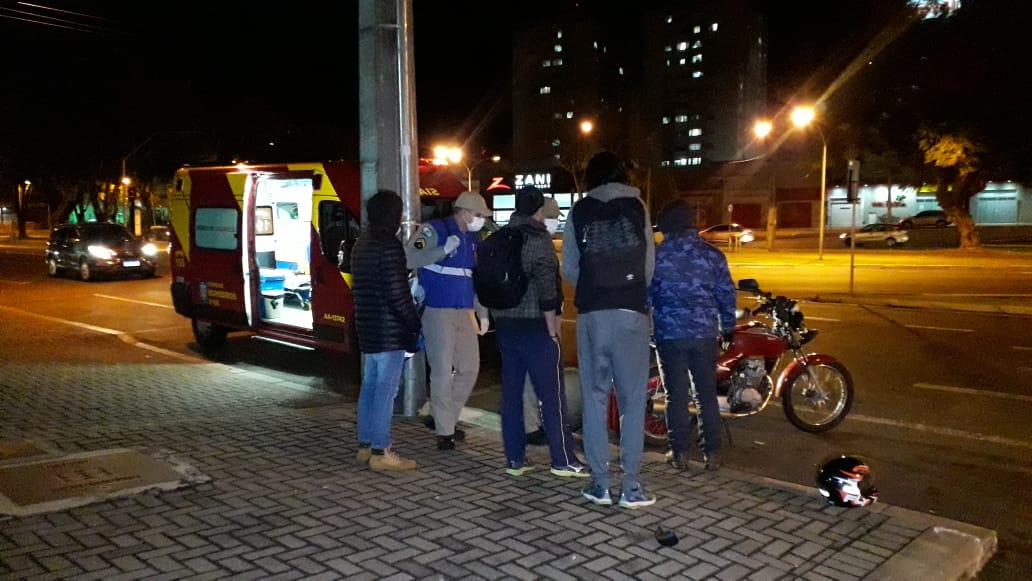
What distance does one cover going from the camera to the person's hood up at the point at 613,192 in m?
4.99

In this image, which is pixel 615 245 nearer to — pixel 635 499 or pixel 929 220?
pixel 635 499

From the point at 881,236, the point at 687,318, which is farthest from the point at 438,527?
the point at 881,236

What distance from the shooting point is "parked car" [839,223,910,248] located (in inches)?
1740

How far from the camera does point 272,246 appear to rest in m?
12.9

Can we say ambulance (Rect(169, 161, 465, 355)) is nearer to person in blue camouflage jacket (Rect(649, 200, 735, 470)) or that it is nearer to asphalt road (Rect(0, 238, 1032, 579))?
asphalt road (Rect(0, 238, 1032, 579))

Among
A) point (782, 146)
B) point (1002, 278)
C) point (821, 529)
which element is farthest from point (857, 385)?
point (782, 146)

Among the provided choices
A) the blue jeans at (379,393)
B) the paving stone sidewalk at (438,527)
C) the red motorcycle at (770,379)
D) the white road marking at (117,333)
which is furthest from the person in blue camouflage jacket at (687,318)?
the white road marking at (117,333)

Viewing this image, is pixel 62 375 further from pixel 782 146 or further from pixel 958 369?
pixel 782 146

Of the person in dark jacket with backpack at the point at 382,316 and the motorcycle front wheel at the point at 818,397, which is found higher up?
the person in dark jacket with backpack at the point at 382,316

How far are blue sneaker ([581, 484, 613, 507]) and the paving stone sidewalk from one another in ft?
0.18

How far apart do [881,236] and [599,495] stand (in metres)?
46.1

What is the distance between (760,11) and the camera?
101938mm

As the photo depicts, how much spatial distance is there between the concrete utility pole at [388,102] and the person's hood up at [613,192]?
2.45m

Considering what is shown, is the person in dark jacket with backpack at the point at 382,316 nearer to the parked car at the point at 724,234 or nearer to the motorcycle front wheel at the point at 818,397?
the motorcycle front wheel at the point at 818,397
